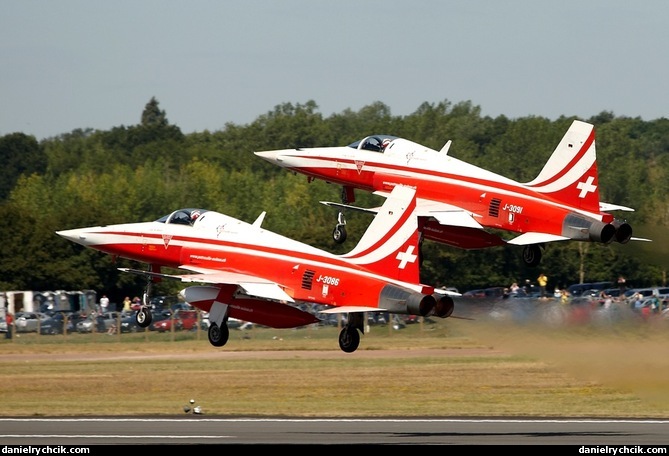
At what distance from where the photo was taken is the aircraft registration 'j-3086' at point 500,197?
4278 centimetres

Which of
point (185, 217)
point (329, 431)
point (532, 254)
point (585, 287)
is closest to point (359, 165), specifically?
point (185, 217)

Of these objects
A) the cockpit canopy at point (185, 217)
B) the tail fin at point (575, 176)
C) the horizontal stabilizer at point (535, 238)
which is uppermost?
the tail fin at point (575, 176)

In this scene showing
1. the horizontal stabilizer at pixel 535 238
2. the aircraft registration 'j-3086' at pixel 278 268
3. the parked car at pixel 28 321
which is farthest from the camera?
the parked car at pixel 28 321

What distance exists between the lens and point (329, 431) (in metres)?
52.8

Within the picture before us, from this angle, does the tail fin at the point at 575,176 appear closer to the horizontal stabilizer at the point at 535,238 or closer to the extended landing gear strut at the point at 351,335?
the horizontal stabilizer at the point at 535,238

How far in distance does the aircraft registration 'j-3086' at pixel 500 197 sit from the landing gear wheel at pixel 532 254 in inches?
1.2

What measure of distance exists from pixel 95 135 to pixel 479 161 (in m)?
95.7

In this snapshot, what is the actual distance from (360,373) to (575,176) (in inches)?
1043

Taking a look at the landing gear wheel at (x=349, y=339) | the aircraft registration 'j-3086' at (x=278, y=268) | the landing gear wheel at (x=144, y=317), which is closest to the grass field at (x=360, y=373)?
the aircraft registration 'j-3086' at (x=278, y=268)

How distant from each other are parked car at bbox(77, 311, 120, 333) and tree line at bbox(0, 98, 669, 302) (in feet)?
11.3

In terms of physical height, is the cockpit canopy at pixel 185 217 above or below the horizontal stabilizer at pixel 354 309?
above

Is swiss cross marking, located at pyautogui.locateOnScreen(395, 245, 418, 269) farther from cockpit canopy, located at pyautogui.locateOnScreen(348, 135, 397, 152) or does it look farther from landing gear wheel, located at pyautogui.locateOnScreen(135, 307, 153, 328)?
landing gear wheel, located at pyautogui.locateOnScreen(135, 307, 153, 328)

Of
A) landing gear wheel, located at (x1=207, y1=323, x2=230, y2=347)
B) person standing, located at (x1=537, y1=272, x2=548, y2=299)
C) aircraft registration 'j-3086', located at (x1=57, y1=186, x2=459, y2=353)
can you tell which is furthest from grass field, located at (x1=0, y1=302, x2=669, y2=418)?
landing gear wheel, located at (x1=207, y1=323, x2=230, y2=347)

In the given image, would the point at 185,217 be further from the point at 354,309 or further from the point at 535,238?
the point at 535,238
